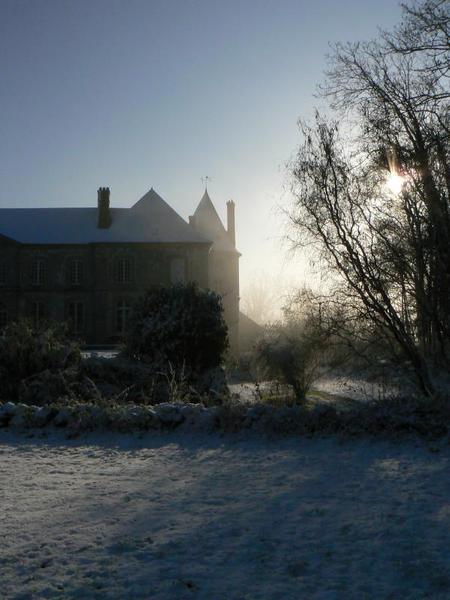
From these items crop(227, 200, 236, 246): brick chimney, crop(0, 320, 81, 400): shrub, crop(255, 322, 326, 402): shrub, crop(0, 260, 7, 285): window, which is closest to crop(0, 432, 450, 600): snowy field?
crop(0, 320, 81, 400): shrub

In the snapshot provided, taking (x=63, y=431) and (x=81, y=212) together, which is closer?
(x=63, y=431)

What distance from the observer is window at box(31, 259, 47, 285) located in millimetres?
36312

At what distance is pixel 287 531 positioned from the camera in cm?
394

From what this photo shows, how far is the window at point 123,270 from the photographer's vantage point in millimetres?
36000

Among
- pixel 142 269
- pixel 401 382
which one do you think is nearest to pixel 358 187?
pixel 401 382

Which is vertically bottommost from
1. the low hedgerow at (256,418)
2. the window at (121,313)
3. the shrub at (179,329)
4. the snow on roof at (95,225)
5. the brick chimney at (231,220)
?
the low hedgerow at (256,418)

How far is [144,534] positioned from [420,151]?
8.38m

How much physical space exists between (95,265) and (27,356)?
82.2 ft

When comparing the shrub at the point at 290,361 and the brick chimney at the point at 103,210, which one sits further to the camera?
the brick chimney at the point at 103,210

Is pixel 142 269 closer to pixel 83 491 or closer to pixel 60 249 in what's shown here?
pixel 60 249

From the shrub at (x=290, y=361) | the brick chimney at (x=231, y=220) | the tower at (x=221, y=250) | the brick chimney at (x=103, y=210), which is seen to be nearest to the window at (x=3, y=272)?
the brick chimney at (x=103, y=210)

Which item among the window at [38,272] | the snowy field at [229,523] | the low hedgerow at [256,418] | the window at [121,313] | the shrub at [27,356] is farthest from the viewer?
the window at [38,272]

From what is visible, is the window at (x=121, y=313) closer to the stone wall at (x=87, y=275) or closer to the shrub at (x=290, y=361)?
the stone wall at (x=87, y=275)

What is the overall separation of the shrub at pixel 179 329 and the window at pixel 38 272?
77.4ft
